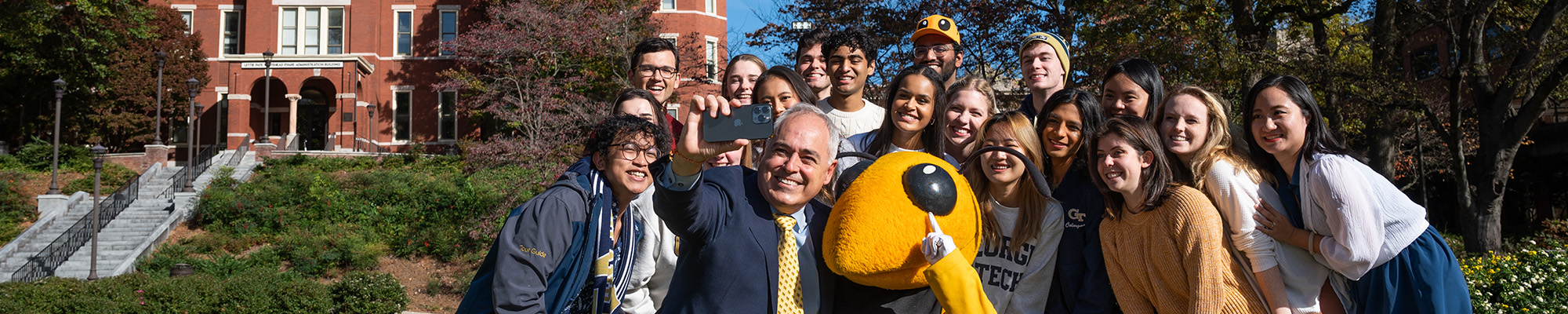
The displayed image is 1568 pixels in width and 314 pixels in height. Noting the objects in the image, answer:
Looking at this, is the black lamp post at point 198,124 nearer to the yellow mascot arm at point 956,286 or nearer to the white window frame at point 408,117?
the white window frame at point 408,117

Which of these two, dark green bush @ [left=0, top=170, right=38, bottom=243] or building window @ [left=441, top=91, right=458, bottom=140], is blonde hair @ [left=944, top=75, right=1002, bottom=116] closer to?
dark green bush @ [left=0, top=170, right=38, bottom=243]

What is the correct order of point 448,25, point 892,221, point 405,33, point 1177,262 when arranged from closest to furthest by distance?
point 892,221 → point 1177,262 → point 448,25 → point 405,33

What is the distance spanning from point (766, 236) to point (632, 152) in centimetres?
102

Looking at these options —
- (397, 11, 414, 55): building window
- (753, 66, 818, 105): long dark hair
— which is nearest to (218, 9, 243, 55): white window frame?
(397, 11, 414, 55): building window

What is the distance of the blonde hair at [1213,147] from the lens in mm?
3402

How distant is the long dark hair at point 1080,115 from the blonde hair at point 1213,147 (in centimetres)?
27

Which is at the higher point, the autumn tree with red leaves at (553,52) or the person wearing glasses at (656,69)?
the autumn tree with red leaves at (553,52)

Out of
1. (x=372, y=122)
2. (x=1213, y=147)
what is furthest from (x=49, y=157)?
(x=1213, y=147)

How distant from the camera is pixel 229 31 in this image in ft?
109

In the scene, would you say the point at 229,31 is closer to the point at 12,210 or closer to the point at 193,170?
the point at 193,170

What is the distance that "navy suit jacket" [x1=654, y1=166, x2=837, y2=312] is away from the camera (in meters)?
2.63

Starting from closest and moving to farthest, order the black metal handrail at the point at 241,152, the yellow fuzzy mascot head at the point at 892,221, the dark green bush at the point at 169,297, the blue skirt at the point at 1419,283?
the yellow fuzzy mascot head at the point at 892,221 < the blue skirt at the point at 1419,283 < the dark green bush at the point at 169,297 < the black metal handrail at the point at 241,152

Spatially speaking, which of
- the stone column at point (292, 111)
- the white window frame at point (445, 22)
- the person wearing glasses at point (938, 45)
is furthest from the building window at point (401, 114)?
the person wearing glasses at point (938, 45)

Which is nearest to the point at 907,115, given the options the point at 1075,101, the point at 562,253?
the point at 1075,101
